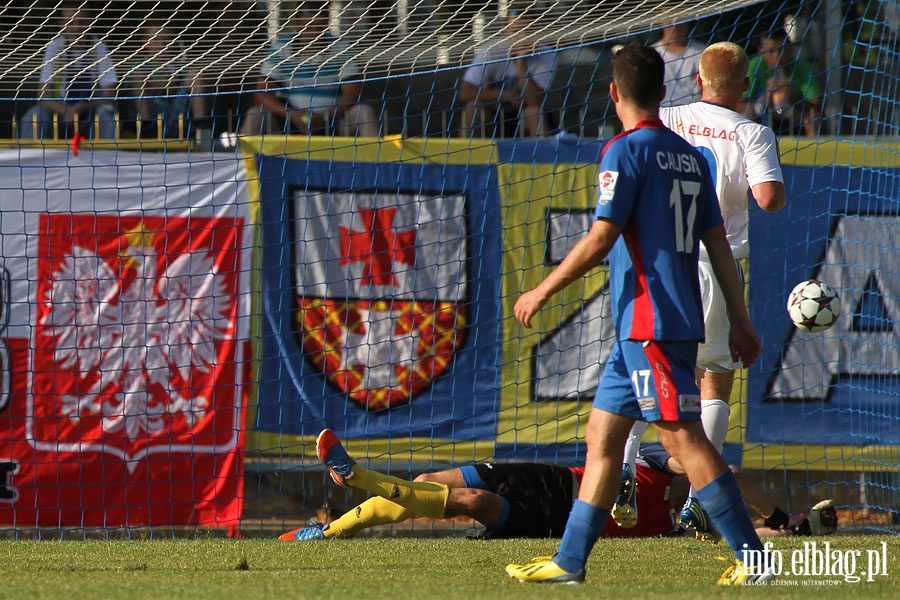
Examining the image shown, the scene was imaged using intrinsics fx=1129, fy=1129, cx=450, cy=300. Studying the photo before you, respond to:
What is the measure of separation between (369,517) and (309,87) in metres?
2.51

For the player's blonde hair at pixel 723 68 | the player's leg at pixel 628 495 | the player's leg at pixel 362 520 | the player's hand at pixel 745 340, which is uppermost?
the player's blonde hair at pixel 723 68

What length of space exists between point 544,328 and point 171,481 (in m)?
2.39

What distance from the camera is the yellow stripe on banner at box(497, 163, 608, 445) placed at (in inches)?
268


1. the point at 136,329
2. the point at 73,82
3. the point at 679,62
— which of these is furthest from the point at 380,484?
the point at 679,62

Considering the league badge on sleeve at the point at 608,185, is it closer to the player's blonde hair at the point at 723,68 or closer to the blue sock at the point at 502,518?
the player's blonde hair at the point at 723,68

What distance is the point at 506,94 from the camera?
7.67 m

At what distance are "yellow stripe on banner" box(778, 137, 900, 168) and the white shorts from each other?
261 centimetres

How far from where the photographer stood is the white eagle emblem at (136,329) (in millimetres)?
6500

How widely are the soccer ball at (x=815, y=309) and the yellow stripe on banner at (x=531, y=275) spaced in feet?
6.15

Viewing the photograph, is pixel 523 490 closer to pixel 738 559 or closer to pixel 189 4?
pixel 738 559

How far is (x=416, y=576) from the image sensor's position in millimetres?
3914

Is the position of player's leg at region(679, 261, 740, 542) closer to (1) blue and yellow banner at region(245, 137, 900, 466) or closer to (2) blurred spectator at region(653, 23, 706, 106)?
(1) blue and yellow banner at region(245, 137, 900, 466)

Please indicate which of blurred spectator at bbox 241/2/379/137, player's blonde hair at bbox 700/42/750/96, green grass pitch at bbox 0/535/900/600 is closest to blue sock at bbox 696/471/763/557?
green grass pitch at bbox 0/535/900/600


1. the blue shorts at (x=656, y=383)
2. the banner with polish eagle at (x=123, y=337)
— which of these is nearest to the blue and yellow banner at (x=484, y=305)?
the banner with polish eagle at (x=123, y=337)
